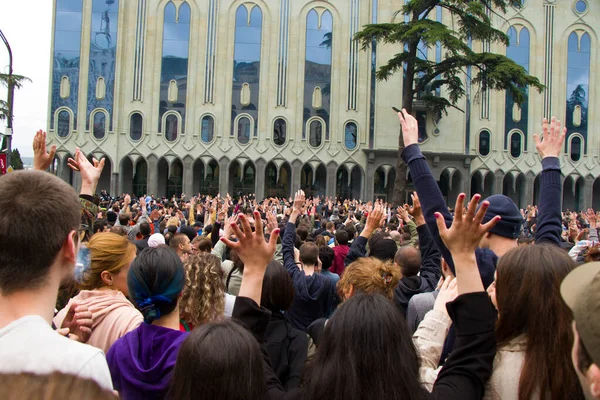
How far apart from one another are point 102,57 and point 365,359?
37552mm

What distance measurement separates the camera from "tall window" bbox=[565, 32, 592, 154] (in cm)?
3862

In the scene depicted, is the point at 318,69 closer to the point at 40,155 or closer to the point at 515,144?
the point at 515,144

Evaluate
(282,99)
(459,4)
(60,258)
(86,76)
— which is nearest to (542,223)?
(60,258)

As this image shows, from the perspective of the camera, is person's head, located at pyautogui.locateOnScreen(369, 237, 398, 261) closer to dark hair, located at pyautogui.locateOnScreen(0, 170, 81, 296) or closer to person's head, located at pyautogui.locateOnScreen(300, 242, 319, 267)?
person's head, located at pyautogui.locateOnScreen(300, 242, 319, 267)

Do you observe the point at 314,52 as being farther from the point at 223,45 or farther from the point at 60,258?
the point at 60,258

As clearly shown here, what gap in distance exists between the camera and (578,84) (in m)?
38.8

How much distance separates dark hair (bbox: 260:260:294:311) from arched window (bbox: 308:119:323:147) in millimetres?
33558

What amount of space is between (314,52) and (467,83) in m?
11.8

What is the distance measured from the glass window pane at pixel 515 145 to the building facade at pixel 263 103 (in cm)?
11

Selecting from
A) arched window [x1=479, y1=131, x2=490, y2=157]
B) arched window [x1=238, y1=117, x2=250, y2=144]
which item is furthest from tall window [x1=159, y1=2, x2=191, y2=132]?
arched window [x1=479, y1=131, x2=490, y2=157]

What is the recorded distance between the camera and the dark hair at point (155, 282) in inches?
105

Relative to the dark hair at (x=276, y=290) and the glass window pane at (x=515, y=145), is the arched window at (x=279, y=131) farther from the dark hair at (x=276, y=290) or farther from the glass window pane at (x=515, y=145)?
the dark hair at (x=276, y=290)

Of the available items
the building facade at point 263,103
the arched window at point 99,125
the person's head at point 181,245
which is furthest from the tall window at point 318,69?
the person's head at point 181,245

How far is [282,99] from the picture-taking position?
119 feet
